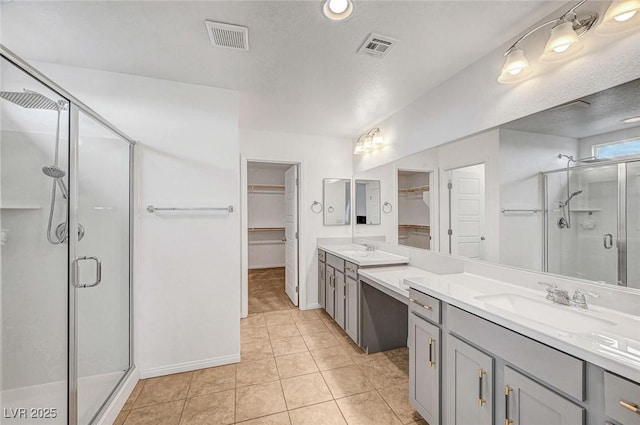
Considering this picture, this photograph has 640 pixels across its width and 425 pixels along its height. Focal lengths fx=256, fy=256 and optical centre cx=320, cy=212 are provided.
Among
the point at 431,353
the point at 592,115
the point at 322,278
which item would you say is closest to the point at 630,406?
the point at 431,353

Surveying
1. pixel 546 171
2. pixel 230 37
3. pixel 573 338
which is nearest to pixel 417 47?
pixel 546 171

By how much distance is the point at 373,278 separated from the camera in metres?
2.30

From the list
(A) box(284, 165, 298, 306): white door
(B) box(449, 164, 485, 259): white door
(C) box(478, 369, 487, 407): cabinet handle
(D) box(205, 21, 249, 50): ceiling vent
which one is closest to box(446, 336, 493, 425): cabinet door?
(C) box(478, 369, 487, 407): cabinet handle

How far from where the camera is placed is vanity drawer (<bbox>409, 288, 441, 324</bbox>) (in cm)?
150

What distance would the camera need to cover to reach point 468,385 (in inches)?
51.3

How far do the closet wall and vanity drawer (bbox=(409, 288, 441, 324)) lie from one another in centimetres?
483

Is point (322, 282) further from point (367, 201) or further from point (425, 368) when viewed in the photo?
point (425, 368)

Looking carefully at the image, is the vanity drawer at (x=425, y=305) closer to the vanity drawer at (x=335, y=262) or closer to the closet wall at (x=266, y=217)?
the vanity drawer at (x=335, y=262)

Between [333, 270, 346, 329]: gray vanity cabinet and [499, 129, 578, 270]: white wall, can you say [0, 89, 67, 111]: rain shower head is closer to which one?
[333, 270, 346, 329]: gray vanity cabinet

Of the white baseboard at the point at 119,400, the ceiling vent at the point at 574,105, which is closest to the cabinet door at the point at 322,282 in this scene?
the white baseboard at the point at 119,400

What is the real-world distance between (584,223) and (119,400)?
125 inches

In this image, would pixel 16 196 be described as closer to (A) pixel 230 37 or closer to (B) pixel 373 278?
(A) pixel 230 37

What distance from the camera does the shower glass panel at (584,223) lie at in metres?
1.29

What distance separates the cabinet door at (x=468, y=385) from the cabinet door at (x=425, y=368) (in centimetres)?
8
